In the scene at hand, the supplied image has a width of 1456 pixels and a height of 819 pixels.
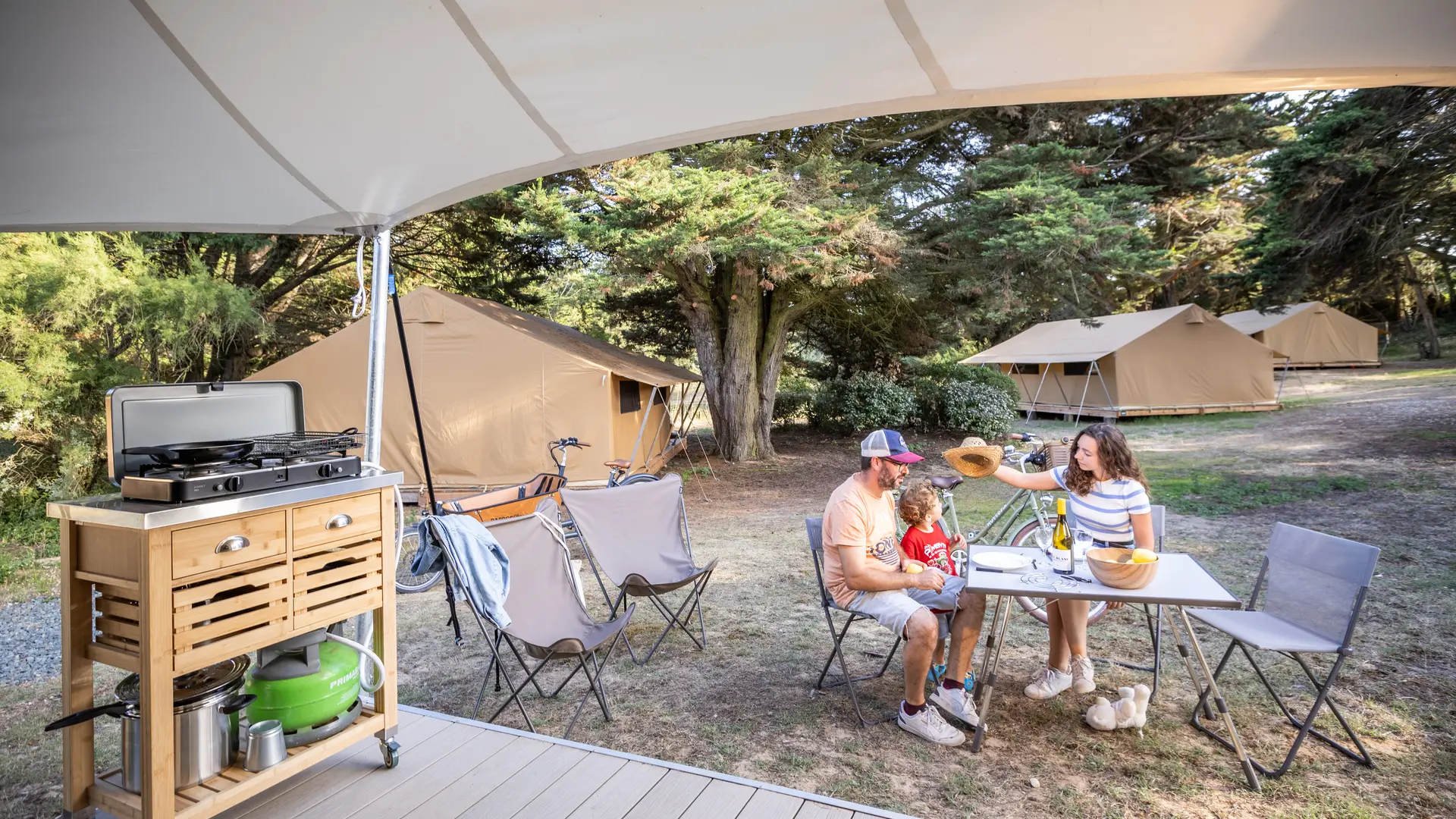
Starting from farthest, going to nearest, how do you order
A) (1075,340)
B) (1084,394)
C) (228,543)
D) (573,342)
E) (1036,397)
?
(1036,397) < (1075,340) < (1084,394) < (573,342) < (228,543)

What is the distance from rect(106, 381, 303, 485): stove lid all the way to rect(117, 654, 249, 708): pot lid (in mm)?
507

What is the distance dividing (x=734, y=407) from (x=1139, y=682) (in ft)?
24.7

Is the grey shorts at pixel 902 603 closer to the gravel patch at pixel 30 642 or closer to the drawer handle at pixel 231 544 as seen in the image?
the drawer handle at pixel 231 544

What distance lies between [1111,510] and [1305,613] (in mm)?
710

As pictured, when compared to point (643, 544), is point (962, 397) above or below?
above

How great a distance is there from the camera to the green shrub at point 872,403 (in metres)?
12.4

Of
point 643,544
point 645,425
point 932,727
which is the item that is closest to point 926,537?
point 932,727

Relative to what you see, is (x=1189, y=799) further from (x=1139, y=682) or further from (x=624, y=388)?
(x=624, y=388)

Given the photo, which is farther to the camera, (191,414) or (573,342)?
(573,342)

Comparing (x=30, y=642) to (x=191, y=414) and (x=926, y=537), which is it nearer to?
(x=191, y=414)

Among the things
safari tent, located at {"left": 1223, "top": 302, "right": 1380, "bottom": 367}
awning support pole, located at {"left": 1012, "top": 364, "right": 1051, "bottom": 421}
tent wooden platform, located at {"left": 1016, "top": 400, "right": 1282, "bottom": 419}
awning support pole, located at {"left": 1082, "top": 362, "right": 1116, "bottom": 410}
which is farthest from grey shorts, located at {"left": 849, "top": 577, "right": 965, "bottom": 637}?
safari tent, located at {"left": 1223, "top": 302, "right": 1380, "bottom": 367}

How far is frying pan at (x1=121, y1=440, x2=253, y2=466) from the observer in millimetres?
1893

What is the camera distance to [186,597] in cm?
175

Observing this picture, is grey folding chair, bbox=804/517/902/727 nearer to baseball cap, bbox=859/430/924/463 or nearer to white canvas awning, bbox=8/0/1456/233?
baseball cap, bbox=859/430/924/463
